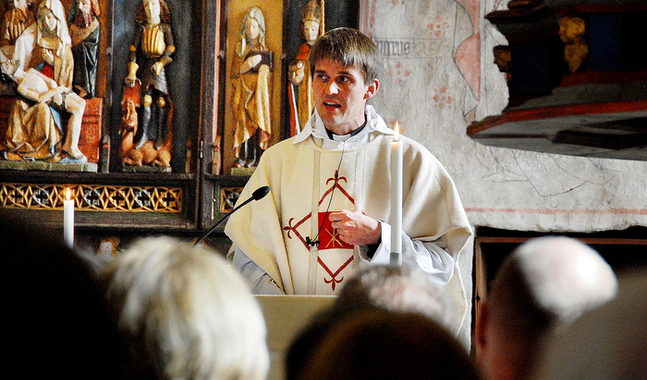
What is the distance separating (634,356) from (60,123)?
4745mm

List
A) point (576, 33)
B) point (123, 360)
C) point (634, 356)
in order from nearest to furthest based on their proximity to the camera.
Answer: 1. point (634, 356)
2. point (123, 360)
3. point (576, 33)

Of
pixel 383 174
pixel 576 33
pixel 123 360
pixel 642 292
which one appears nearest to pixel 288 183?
pixel 383 174

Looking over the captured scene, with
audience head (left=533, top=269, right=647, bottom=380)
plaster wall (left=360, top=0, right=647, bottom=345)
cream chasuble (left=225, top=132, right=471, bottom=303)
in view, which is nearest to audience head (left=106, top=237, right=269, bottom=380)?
audience head (left=533, top=269, right=647, bottom=380)

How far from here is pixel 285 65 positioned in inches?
183

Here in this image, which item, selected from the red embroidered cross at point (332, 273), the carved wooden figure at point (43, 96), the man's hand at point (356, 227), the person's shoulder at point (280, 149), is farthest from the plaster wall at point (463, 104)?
the man's hand at point (356, 227)

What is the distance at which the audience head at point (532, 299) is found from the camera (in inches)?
38.7

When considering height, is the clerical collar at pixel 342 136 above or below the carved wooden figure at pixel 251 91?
below

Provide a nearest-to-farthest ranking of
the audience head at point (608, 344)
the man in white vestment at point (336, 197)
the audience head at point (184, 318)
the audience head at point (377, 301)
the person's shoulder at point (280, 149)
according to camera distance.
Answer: the audience head at point (608, 344) < the audience head at point (184, 318) < the audience head at point (377, 301) < the man in white vestment at point (336, 197) < the person's shoulder at point (280, 149)

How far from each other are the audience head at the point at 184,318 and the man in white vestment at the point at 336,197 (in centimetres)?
173

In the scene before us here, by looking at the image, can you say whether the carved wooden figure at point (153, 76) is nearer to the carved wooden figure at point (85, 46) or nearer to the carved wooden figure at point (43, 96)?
the carved wooden figure at point (85, 46)

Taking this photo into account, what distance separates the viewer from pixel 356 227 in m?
2.37

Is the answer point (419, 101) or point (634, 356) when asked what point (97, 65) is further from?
point (634, 356)

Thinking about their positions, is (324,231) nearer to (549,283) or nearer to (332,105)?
(332,105)

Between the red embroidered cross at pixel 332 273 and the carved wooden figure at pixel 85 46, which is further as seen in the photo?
the carved wooden figure at pixel 85 46
